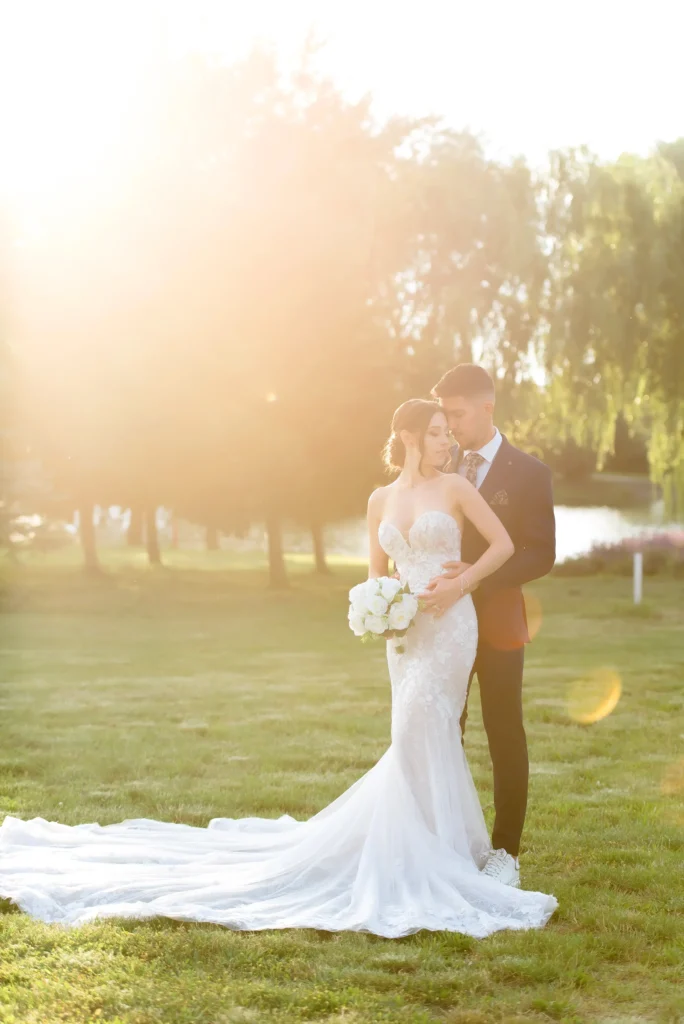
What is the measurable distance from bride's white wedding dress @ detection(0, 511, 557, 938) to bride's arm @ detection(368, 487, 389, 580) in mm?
167

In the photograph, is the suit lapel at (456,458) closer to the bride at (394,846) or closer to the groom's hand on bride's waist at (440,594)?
the bride at (394,846)

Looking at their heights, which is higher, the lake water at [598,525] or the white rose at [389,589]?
the white rose at [389,589]

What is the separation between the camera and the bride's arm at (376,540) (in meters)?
5.66

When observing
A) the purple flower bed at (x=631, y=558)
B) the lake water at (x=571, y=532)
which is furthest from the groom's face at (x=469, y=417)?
the purple flower bed at (x=631, y=558)

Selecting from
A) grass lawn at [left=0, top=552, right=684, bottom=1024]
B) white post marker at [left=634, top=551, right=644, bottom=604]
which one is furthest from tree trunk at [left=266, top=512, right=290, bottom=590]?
white post marker at [left=634, top=551, right=644, bottom=604]

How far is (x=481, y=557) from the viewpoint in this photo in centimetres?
528

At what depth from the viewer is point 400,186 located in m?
22.9

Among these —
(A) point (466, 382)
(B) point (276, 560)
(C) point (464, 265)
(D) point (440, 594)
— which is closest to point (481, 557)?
(D) point (440, 594)

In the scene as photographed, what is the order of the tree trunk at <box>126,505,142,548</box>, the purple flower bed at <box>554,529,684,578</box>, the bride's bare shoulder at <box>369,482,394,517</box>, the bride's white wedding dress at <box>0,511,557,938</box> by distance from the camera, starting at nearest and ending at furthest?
the bride's white wedding dress at <box>0,511,557,938</box>, the bride's bare shoulder at <box>369,482,394,517</box>, the purple flower bed at <box>554,529,684,578</box>, the tree trunk at <box>126,505,142,548</box>

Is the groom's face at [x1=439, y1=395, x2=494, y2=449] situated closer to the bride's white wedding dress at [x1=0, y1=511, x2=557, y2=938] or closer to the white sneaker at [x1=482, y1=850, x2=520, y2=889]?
the bride's white wedding dress at [x1=0, y1=511, x2=557, y2=938]

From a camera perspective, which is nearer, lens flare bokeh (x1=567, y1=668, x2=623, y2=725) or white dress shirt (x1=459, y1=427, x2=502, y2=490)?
white dress shirt (x1=459, y1=427, x2=502, y2=490)

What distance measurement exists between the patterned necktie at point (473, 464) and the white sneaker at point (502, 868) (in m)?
1.71

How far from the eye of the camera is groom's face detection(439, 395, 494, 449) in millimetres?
5430

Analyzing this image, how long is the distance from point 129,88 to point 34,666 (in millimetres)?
13271
